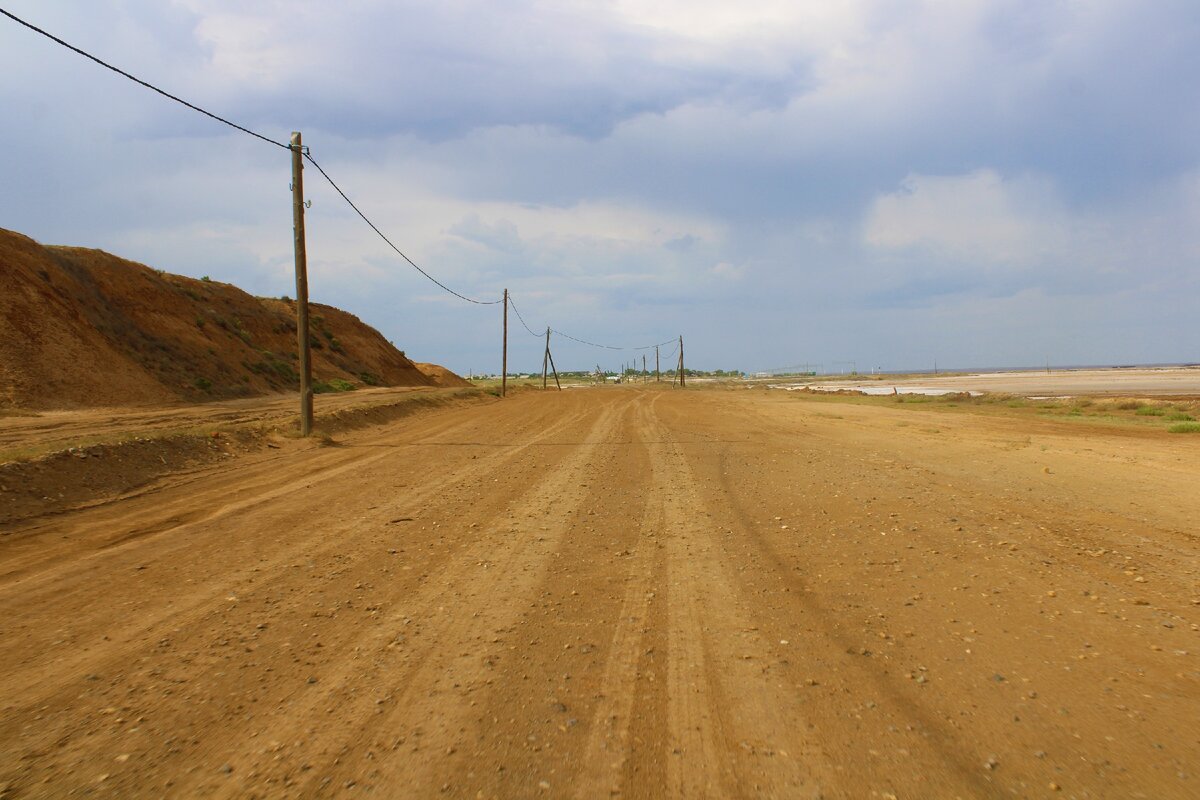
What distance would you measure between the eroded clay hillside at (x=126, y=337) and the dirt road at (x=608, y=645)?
60.1 ft

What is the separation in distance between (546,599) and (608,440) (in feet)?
34.1

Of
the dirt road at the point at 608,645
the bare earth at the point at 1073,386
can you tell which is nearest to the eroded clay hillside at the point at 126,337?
the dirt road at the point at 608,645

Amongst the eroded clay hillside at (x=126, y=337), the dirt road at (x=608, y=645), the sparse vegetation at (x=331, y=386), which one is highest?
the eroded clay hillside at (x=126, y=337)

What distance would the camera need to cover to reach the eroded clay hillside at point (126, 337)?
73.6 ft

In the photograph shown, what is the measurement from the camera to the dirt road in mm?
2834

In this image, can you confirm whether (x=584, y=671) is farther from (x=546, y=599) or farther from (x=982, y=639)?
(x=982, y=639)

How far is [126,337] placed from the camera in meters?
29.8

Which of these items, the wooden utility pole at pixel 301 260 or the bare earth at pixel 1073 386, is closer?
the wooden utility pole at pixel 301 260

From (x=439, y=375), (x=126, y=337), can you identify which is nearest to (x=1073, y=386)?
(x=439, y=375)

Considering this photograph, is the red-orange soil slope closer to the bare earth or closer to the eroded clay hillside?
the eroded clay hillside

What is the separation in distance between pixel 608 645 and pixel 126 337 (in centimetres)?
3345

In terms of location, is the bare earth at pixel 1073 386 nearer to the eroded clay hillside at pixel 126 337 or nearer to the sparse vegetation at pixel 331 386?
the sparse vegetation at pixel 331 386

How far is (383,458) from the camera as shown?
1243 cm

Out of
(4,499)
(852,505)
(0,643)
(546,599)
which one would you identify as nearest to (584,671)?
(546,599)
